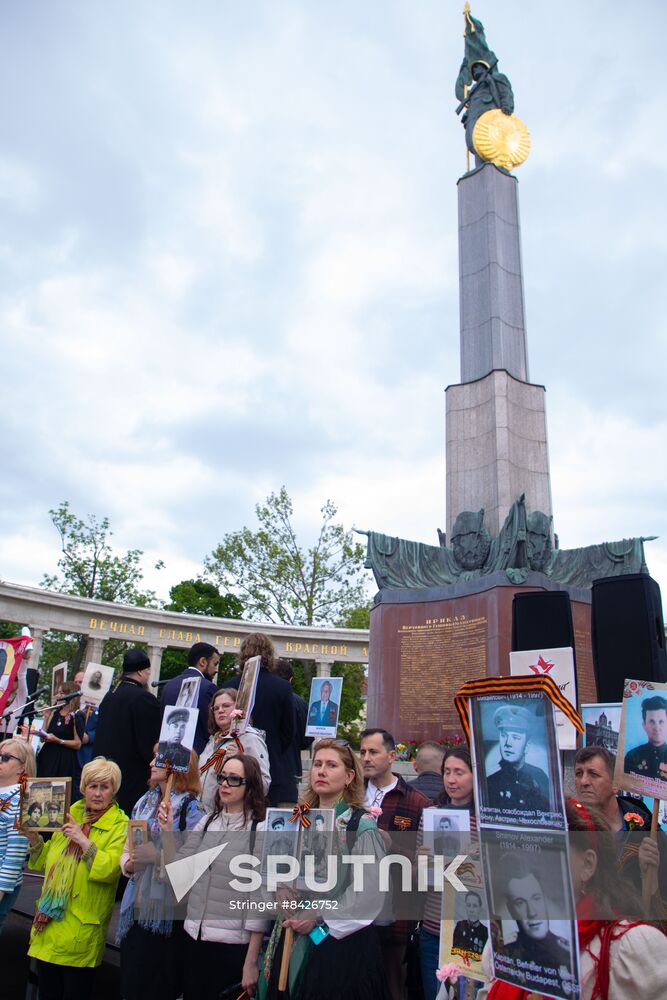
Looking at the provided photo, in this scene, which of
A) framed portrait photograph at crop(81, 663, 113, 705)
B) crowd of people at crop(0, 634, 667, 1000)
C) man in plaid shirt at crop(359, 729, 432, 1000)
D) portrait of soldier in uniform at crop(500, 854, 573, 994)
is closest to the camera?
portrait of soldier in uniform at crop(500, 854, 573, 994)

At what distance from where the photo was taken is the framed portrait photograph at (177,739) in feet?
13.7

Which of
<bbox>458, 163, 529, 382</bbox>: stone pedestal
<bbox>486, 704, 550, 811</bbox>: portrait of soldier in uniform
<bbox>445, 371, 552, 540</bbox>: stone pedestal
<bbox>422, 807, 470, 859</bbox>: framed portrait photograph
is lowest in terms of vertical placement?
<bbox>422, 807, 470, 859</bbox>: framed portrait photograph

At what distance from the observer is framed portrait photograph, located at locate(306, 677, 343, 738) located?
861 centimetres

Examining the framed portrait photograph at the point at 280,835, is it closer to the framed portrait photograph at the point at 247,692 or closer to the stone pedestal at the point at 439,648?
the framed portrait photograph at the point at 247,692

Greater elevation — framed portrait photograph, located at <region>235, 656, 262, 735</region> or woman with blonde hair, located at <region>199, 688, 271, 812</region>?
framed portrait photograph, located at <region>235, 656, 262, 735</region>

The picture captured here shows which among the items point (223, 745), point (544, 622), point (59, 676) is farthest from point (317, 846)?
point (59, 676)

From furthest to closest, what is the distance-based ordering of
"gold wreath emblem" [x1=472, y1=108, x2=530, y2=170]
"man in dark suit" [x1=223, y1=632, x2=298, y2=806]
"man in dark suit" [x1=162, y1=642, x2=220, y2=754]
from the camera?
"gold wreath emblem" [x1=472, y1=108, x2=530, y2=170] → "man in dark suit" [x1=162, y1=642, x2=220, y2=754] → "man in dark suit" [x1=223, y1=632, x2=298, y2=806]

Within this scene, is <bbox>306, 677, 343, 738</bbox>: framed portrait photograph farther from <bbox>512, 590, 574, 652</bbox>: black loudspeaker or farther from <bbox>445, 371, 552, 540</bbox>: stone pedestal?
<bbox>445, 371, 552, 540</bbox>: stone pedestal

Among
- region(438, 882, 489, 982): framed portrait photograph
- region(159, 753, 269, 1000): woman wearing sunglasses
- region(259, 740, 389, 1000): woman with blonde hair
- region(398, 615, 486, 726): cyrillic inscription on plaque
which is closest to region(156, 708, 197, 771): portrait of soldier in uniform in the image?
region(159, 753, 269, 1000): woman wearing sunglasses

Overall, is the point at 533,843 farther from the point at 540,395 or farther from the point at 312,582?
the point at 312,582

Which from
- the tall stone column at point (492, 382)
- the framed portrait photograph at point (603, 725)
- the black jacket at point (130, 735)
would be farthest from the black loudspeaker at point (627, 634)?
the tall stone column at point (492, 382)

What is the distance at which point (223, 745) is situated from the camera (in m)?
4.37

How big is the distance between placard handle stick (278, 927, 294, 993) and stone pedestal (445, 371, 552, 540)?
514 inches

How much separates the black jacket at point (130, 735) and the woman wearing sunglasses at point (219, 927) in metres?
1.79
